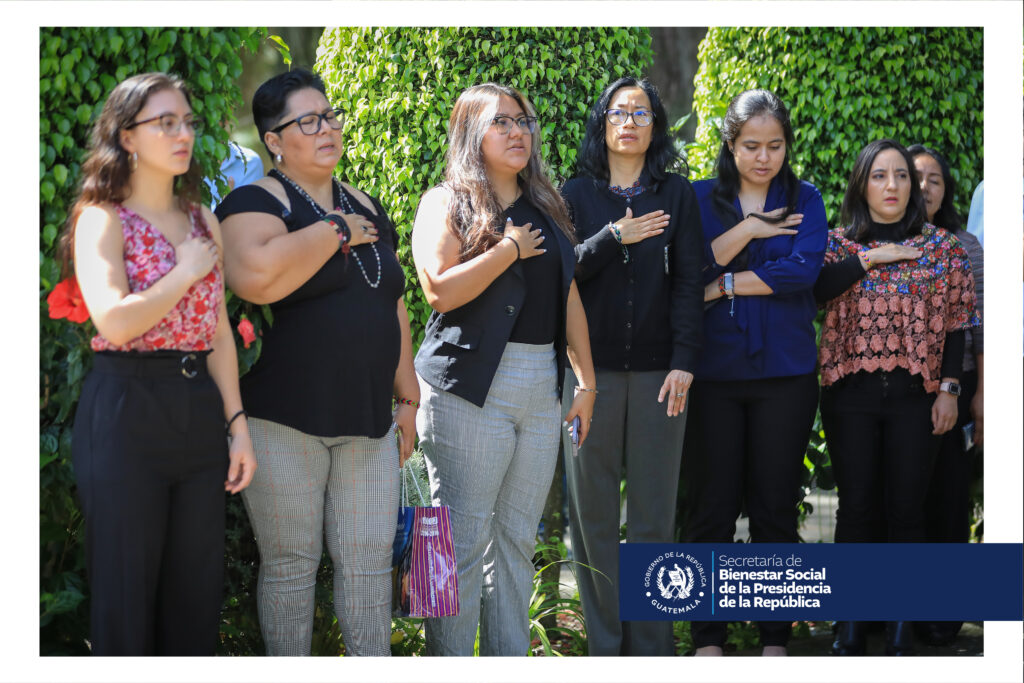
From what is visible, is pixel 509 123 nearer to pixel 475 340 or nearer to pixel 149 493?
pixel 475 340

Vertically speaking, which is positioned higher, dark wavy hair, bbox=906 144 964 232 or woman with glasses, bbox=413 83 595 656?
dark wavy hair, bbox=906 144 964 232

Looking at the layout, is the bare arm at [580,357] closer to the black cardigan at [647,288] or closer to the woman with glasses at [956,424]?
the black cardigan at [647,288]

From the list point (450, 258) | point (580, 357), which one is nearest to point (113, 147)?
point (450, 258)

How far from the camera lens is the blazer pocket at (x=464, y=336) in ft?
11.7

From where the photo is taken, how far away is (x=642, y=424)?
156 inches

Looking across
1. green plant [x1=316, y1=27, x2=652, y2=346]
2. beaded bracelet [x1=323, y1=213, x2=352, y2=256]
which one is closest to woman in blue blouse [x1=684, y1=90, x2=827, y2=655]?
green plant [x1=316, y1=27, x2=652, y2=346]

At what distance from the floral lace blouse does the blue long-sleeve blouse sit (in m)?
0.20

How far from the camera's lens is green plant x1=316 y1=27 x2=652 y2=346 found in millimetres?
4273

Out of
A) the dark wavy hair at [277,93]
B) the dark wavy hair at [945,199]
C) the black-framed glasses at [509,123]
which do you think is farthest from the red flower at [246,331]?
the dark wavy hair at [945,199]

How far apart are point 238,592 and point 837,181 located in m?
3.15

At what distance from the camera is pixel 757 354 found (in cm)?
400

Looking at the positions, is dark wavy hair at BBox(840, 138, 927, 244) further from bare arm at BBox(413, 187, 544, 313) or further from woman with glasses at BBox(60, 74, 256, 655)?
woman with glasses at BBox(60, 74, 256, 655)
